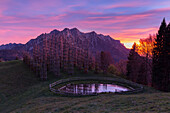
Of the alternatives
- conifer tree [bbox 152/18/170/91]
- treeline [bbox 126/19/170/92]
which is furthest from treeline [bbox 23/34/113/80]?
conifer tree [bbox 152/18/170/91]

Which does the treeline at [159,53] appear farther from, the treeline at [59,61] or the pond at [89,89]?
the treeline at [59,61]

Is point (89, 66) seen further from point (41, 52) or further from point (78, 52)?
point (41, 52)

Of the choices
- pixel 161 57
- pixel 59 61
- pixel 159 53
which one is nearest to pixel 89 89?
pixel 161 57

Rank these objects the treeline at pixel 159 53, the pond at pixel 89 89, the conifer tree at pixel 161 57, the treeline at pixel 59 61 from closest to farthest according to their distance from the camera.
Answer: the pond at pixel 89 89 → the treeline at pixel 159 53 → the conifer tree at pixel 161 57 → the treeline at pixel 59 61

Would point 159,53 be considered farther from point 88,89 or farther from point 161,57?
point 88,89

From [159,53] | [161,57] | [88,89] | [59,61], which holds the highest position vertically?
[159,53]

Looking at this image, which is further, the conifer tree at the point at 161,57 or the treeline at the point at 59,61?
the treeline at the point at 59,61

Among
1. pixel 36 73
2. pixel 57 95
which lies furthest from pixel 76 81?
pixel 36 73

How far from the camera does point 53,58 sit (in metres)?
59.2

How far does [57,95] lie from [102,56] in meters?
50.0

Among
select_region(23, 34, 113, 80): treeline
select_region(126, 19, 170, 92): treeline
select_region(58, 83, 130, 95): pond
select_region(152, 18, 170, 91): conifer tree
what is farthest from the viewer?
select_region(23, 34, 113, 80): treeline

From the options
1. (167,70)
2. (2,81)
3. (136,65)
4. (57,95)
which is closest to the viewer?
(57,95)

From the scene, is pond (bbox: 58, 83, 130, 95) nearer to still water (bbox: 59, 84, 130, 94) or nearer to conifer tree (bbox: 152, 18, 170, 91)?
still water (bbox: 59, 84, 130, 94)

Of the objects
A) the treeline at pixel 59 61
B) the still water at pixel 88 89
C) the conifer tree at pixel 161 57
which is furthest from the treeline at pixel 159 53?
the treeline at pixel 59 61
